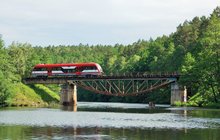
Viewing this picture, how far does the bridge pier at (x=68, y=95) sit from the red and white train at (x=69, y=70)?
163 inches

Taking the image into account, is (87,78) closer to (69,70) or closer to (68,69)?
(69,70)

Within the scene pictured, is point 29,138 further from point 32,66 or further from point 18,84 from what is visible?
point 32,66

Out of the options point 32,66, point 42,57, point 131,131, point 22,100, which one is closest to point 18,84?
point 22,100

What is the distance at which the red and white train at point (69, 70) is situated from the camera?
14744 centimetres

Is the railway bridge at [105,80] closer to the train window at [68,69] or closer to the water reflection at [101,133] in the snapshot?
the train window at [68,69]

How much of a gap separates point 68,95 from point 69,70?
793 cm

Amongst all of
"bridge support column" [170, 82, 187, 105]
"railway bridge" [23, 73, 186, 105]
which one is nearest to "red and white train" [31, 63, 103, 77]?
"railway bridge" [23, 73, 186, 105]

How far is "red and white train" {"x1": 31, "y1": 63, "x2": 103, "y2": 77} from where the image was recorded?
147 metres

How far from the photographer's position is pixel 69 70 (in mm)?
149625

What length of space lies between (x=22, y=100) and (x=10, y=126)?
7428cm

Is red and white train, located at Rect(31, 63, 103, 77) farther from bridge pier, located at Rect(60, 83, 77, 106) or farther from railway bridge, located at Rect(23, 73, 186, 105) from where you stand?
bridge pier, located at Rect(60, 83, 77, 106)

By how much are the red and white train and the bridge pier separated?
4149 mm

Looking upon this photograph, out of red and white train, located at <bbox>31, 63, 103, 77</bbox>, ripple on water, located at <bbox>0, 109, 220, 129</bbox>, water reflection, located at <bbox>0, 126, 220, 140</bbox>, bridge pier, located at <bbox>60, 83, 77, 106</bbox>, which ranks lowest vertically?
water reflection, located at <bbox>0, 126, 220, 140</bbox>

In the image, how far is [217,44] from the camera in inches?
4774
